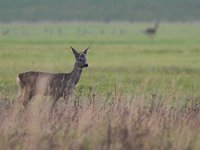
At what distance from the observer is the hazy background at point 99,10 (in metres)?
141

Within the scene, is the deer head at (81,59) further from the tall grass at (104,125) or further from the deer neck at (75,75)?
the tall grass at (104,125)

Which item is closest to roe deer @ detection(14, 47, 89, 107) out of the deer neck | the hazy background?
the deer neck

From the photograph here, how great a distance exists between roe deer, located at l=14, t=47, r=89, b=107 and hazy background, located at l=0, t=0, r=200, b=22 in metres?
122

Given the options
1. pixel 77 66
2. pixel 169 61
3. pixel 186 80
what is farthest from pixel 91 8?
pixel 77 66

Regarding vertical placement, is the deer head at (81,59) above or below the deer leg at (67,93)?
above

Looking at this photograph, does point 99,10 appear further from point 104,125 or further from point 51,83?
point 104,125

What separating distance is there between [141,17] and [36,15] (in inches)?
641

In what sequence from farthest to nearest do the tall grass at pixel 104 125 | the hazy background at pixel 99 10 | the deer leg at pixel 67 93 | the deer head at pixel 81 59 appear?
the hazy background at pixel 99 10 → the deer head at pixel 81 59 → the deer leg at pixel 67 93 → the tall grass at pixel 104 125

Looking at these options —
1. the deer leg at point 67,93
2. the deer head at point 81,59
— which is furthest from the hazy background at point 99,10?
the deer leg at point 67,93

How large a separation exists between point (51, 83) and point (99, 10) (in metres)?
127

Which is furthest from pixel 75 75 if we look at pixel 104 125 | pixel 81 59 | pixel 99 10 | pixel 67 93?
pixel 99 10

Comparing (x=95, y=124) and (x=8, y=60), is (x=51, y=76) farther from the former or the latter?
(x=8, y=60)

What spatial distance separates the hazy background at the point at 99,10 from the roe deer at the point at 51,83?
399ft

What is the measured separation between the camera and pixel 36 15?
142 metres
